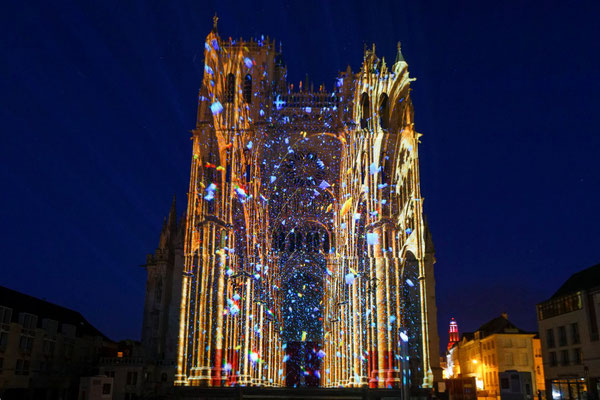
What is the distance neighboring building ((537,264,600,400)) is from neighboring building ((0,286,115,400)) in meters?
32.0

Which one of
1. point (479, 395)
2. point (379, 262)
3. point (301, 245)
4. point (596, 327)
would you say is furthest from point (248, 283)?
point (479, 395)

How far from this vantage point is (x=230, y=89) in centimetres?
4000

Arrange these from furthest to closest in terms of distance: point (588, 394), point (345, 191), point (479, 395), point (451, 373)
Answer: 1. point (451, 373)
2. point (479, 395)
3. point (345, 191)
4. point (588, 394)

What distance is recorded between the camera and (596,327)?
106 ft

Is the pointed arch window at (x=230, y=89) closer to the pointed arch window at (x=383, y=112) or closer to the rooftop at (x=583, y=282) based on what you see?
the pointed arch window at (x=383, y=112)

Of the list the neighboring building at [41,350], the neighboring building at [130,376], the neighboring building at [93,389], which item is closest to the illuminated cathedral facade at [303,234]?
the neighboring building at [93,389]

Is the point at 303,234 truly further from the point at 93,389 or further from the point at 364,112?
the point at 93,389

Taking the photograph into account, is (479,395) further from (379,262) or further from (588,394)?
(379,262)

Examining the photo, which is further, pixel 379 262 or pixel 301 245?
pixel 301 245

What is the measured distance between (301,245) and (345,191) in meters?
4.63

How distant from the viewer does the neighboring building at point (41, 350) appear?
3284cm

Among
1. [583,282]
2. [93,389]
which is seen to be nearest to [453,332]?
[583,282]

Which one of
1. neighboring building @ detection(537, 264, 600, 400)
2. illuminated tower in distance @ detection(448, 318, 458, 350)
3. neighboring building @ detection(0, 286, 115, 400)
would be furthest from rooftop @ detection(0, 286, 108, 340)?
illuminated tower in distance @ detection(448, 318, 458, 350)

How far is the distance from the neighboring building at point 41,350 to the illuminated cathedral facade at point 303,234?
9736 millimetres
